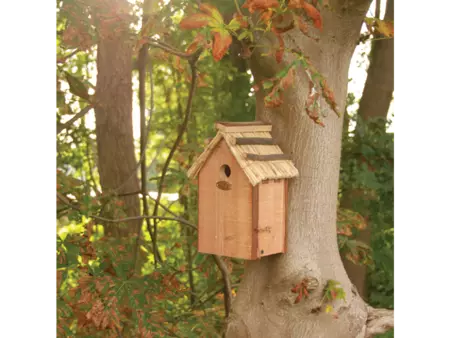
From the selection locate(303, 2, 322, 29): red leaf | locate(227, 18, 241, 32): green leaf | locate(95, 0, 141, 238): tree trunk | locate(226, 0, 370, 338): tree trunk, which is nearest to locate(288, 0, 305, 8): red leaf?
locate(303, 2, 322, 29): red leaf

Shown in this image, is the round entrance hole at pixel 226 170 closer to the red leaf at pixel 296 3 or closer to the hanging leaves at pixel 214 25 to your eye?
the hanging leaves at pixel 214 25

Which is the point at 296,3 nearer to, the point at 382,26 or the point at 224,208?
the point at 382,26

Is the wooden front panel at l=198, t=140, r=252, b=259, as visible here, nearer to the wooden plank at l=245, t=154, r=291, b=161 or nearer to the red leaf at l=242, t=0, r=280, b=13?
the wooden plank at l=245, t=154, r=291, b=161

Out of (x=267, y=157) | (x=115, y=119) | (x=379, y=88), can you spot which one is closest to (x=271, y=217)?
(x=267, y=157)

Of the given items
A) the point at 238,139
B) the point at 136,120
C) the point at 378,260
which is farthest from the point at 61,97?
the point at 378,260

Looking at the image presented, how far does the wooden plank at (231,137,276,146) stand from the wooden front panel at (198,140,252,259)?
61 millimetres

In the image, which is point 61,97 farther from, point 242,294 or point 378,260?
point 378,260

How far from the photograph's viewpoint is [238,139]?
2607 mm

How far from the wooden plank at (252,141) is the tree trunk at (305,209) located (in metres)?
0.07

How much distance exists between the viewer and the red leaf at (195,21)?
81.9 inches

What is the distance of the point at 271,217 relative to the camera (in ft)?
8.70
